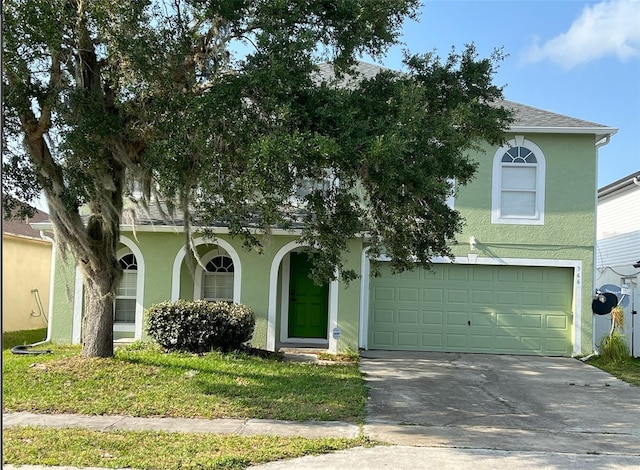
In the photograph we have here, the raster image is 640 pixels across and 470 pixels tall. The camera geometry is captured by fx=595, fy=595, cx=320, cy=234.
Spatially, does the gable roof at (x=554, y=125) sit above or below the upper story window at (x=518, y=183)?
above

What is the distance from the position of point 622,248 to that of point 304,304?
9932 millimetres

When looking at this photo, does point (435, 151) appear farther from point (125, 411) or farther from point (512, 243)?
point (512, 243)

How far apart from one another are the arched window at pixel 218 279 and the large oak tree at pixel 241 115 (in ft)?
16.2

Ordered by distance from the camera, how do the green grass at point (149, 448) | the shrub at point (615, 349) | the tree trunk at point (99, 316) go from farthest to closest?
1. the shrub at point (615, 349)
2. the tree trunk at point (99, 316)
3. the green grass at point (149, 448)

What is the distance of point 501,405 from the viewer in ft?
26.8

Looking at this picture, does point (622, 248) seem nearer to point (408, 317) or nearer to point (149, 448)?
point (408, 317)

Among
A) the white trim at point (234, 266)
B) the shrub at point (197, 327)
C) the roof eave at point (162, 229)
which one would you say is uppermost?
the roof eave at point (162, 229)

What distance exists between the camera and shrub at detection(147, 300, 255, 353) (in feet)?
35.5

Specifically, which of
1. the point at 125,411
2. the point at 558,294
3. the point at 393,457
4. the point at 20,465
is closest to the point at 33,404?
the point at 125,411

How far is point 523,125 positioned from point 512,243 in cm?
267

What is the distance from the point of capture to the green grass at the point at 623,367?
10781 mm

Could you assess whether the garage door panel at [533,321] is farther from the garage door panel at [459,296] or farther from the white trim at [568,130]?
the white trim at [568,130]

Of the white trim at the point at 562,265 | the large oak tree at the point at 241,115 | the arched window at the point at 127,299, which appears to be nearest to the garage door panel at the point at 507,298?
the white trim at the point at 562,265

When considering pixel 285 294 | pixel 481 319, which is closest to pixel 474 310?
pixel 481 319
